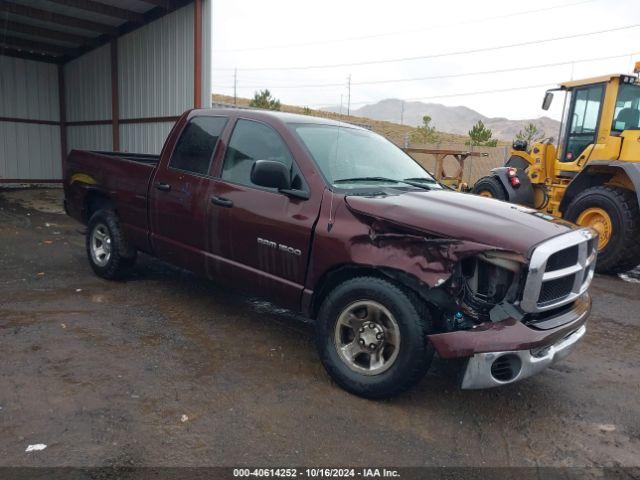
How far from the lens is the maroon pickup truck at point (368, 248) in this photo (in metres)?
2.99

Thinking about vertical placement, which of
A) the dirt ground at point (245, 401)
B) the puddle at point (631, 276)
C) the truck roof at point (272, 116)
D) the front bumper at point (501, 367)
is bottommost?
the dirt ground at point (245, 401)

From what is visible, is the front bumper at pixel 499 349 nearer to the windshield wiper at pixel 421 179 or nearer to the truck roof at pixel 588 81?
the windshield wiper at pixel 421 179

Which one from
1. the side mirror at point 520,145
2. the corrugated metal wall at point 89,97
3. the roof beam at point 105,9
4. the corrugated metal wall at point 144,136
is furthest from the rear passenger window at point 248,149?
the corrugated metal wall at point 89,97

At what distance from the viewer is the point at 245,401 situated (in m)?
3.32

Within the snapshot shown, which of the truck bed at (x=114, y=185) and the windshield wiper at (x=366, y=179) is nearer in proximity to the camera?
the windshield wiper at (x=366, y=179)

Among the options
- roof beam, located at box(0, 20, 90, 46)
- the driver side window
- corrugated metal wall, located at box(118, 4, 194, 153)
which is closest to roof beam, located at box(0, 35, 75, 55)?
roof beam, located at box(0, 20, 90, 46)

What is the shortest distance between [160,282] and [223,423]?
3221 mm

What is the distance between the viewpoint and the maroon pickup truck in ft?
9.82

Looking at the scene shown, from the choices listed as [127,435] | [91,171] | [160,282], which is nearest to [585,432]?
[127,435]

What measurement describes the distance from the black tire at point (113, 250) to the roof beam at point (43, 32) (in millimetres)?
10932

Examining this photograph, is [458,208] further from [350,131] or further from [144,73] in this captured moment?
[144,73]

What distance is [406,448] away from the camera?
9.47 ft

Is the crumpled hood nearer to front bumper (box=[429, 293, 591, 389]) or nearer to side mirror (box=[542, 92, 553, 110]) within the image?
front bumper (box=[429, 293, 591, 389])

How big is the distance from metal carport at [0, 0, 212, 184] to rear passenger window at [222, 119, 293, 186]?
7.06m
